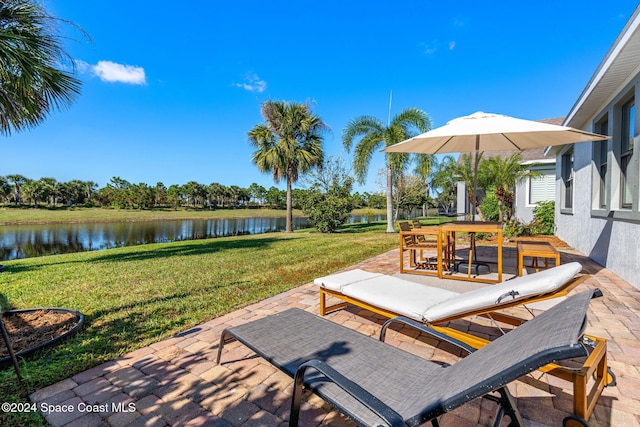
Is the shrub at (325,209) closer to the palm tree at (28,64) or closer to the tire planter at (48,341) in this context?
the palm tree at (28,64)

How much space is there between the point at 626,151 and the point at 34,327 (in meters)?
8.64

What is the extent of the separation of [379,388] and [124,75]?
20.0 m

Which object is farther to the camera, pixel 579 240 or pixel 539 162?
pixel 539 162

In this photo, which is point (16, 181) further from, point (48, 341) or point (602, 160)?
point (602, 160)

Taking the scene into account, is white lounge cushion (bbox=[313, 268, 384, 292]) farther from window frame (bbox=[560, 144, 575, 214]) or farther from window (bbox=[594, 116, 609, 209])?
window frame (bbox=[560, 144, 575, 214])

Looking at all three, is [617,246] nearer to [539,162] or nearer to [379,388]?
[379,388]

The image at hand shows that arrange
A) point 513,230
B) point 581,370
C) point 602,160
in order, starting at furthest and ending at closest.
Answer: point 513,230
point 602,160
point 581,370

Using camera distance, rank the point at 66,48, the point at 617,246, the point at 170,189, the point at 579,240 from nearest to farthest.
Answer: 1. the point at 66,48
2. the point at 617,246
3. the point at 579,240
4. the point at 170,189

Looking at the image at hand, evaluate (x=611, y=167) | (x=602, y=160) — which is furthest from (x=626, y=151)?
(x=602, y=160)

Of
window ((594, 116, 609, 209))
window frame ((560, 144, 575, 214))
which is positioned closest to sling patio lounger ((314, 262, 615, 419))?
window ((594, 116, 609, 209))

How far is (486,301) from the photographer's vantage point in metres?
2.12

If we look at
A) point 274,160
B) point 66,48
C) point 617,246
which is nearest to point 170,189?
point 274,160

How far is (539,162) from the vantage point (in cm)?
1192

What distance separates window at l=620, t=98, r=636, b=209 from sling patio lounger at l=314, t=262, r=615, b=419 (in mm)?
4296
